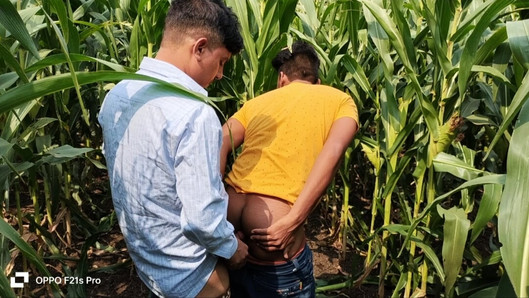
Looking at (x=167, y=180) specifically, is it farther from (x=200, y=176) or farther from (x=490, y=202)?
(x=490, y=202)

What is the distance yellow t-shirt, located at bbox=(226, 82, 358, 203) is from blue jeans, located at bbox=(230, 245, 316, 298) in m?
0.24

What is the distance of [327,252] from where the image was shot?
313 centimetres

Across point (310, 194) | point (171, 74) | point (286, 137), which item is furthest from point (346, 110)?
point (171, 74)

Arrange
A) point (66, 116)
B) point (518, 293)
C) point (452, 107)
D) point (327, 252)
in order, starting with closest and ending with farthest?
point (518, 293), point (452, 107), point (66, 116), point (327, 252)

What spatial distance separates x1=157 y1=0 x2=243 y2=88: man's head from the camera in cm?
131

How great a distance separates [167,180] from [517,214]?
0.80 m

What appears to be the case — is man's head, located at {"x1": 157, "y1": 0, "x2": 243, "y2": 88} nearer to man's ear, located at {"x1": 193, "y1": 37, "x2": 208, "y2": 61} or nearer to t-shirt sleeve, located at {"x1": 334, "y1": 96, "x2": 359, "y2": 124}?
man's ear, located at {"x1": 193, "y1": 37, "x2": 208, "y2": 61}

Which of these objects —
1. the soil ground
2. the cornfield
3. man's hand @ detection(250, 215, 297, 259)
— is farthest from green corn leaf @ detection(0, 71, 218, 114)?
the soil ground

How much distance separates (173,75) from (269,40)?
118cm

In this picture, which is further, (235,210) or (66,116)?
(66,116)

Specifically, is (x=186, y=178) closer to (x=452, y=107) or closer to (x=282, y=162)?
(x=282, y=162)

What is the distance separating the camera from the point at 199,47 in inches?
51.9

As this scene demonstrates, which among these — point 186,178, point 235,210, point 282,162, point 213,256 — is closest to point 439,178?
point 282,162

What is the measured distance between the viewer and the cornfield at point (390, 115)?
1106 millimetres
